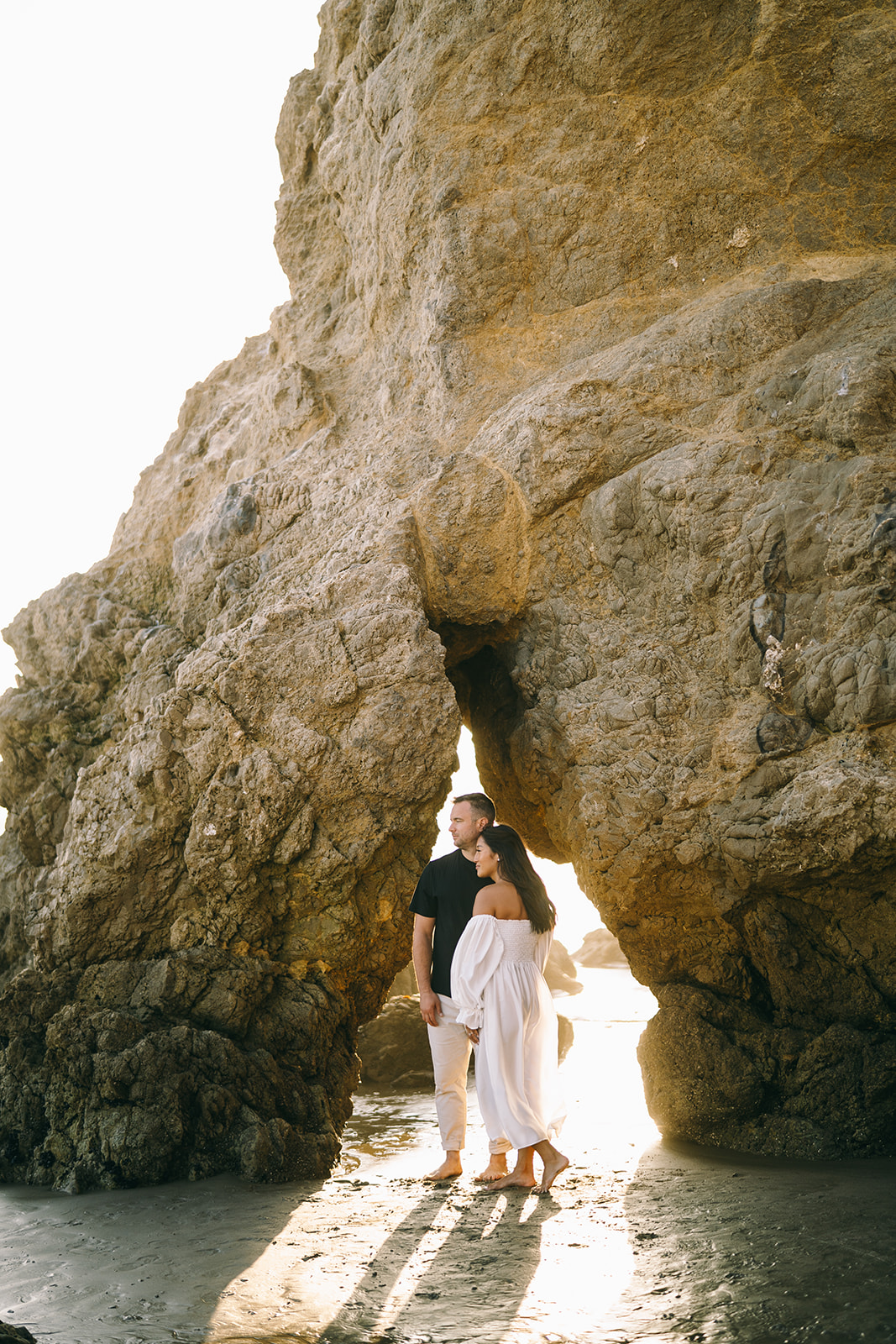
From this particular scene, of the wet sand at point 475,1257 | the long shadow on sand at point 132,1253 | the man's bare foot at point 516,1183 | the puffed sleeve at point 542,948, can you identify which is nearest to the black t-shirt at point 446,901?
the puffed sleeve at point 542,948

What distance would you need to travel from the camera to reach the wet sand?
2.52 m

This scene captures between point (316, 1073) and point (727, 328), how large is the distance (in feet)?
14.7

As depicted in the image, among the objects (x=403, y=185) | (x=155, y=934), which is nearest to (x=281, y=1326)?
(x=155, y=934)

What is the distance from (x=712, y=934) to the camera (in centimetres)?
511

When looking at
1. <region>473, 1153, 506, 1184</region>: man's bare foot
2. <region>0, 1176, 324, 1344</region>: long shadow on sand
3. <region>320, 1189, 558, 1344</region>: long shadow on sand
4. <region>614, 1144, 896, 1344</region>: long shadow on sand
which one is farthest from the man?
<region>614, 1144, 896, 1344</region>: long shadow on sand

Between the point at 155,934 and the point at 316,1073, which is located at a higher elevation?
the point at 155,934

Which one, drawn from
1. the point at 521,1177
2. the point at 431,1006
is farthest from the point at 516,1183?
the point at 431,1006

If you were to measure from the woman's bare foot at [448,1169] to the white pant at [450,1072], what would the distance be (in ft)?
0.10

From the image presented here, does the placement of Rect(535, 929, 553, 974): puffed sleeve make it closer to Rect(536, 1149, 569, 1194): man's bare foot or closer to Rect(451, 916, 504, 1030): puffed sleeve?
Rect(451, 916, 504, 1030): puffed sleeve

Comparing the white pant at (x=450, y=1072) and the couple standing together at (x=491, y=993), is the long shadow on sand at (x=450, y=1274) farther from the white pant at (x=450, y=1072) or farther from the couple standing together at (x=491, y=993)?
the white pant at (x=450, y=1072)

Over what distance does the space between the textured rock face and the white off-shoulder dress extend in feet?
3.11

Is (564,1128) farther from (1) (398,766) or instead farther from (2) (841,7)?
(2) (841,7)

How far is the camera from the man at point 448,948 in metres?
4.38

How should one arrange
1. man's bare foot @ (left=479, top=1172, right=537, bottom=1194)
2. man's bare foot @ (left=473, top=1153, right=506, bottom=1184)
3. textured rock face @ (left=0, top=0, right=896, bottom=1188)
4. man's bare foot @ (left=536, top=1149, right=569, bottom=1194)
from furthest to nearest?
textured rock face @ (left=0, top=0, right=896, bottom=1188) < man's bare foot @ (left=473, top=1153, right=506, bottom=1184) < man's bare foot @ (left=479, top=1172, right=537, bottom=1194) < man's bare foot @ (left=536, top=1149, right=569, bottom=1194)
